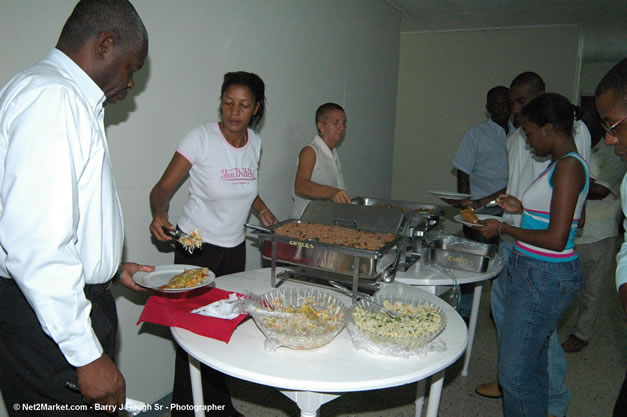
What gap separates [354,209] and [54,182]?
4.32 ft

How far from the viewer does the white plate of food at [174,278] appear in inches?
55.4

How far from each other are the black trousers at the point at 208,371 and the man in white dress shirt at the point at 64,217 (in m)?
0.78

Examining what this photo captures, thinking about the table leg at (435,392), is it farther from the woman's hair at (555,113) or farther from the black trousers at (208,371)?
the woman's hair at (555,113)

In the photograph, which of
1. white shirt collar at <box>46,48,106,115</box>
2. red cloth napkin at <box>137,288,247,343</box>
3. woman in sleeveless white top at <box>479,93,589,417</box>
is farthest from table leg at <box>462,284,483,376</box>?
white shirt collar at <box>46,48,106,115</box>

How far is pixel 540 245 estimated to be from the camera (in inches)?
67.9

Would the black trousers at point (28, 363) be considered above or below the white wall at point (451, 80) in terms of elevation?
below

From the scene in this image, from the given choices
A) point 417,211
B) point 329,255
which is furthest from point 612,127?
point 417,211

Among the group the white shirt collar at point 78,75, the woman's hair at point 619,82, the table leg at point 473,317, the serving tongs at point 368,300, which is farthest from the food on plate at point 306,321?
the table leg at point 473,317

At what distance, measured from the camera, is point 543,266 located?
1.76 meters

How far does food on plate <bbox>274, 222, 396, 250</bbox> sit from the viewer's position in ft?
5.36

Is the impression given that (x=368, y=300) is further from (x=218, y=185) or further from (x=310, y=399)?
(x=218, y=185)

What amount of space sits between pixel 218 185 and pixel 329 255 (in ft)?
2.42

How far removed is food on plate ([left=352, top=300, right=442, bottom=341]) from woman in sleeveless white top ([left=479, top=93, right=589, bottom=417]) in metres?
0.62

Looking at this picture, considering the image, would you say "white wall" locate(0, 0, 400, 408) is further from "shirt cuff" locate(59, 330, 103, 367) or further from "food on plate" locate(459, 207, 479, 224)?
"food on plate" locate(459, 207, 479, 224)
